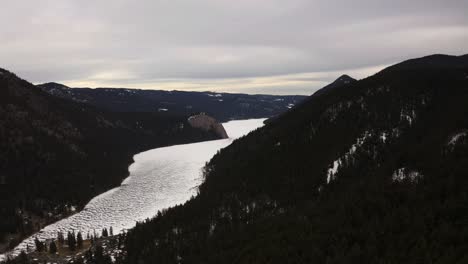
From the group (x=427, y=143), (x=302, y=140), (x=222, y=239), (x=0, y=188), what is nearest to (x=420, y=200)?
(x=427, y=143)

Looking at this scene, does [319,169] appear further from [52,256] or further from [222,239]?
[52,256]

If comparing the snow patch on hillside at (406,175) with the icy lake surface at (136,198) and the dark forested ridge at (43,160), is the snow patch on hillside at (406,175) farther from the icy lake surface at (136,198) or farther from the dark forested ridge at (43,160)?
the dark forested ridge at (43,160)

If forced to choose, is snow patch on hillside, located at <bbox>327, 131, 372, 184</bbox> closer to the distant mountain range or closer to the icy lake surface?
the icy lake surface

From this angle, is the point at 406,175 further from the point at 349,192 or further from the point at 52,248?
the point at 52,248

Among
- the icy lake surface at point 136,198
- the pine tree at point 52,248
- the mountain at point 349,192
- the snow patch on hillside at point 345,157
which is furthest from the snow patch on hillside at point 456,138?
the pine tree at point 52,248

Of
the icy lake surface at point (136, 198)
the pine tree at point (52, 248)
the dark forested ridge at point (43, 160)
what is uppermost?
the dark forested ridge at point (43, 160)

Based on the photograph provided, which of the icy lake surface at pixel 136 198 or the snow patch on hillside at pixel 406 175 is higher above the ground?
the snow patch on hillside at pixel 406 175
